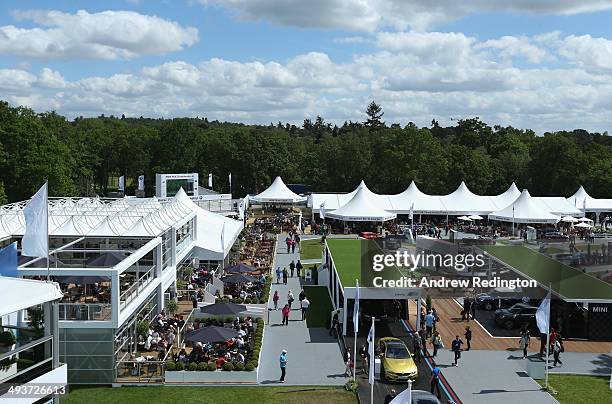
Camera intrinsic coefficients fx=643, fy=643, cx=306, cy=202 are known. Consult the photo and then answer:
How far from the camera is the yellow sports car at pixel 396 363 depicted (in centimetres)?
1953

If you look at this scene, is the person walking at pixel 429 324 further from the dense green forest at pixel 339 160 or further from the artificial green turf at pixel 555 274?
the dense green forest at pixel 339 160

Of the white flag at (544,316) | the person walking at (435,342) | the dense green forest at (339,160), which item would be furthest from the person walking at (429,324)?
the dense green forest at (339,160)

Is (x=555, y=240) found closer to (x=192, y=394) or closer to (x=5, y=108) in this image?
(x=192, y=394)

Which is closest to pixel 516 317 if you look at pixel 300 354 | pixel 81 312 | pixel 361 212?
pixel 300 354

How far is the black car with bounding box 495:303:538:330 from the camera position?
992 inches

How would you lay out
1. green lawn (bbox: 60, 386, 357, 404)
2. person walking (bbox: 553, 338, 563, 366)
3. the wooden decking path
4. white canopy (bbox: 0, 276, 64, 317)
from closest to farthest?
1. white canopy (bbox: 0, 276, 64, 317)
2. green lawn (bbox: 60, 386, 357, 404)
3. person walking (bbox: 553, 338, 563, 366)
4. the wooden decking path

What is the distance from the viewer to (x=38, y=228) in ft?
51.2

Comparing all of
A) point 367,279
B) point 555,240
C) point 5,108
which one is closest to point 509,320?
point 367,279

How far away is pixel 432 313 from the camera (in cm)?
2442

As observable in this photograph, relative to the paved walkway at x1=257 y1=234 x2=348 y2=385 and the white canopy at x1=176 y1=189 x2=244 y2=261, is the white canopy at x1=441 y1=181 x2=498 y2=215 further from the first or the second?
the paved walkway at x1=257 y1=234 x2=348 y2=385

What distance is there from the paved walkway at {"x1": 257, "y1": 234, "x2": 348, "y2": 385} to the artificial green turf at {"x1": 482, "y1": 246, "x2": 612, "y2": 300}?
833 centimetres

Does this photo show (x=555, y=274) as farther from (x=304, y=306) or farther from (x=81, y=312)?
(x=81, y=312)

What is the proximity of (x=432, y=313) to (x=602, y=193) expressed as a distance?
46997 millimetres

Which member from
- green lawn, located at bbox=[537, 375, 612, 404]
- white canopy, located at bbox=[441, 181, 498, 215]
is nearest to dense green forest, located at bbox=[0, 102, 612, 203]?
white canopy, located at bbox=[441, 181, 498, 215]
